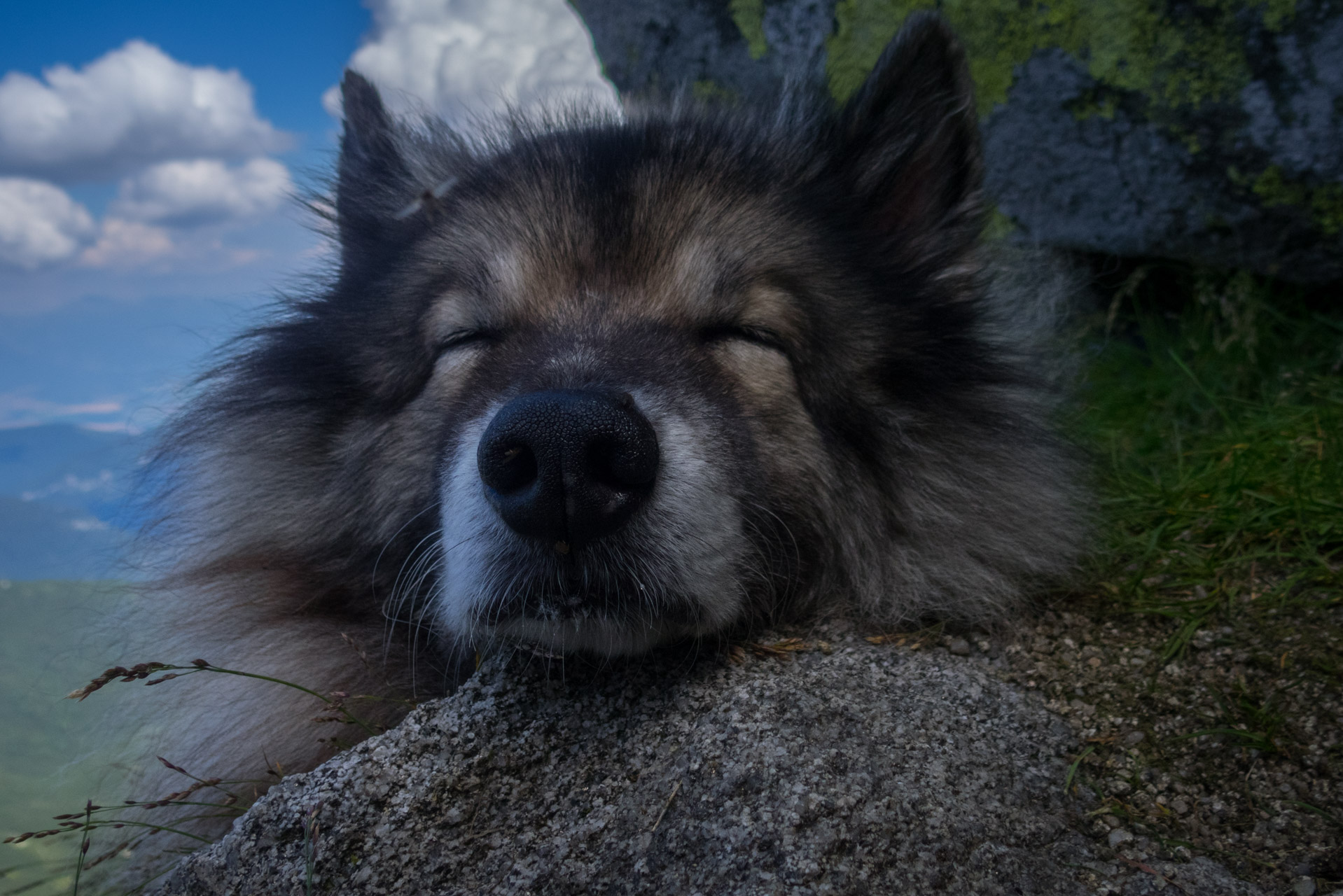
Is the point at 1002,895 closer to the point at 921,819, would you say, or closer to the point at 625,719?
the point at 921,819

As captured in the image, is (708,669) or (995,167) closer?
(708,669)

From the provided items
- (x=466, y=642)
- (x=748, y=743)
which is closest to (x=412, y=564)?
(x=466, y=642)

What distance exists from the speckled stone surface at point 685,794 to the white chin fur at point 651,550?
13cm

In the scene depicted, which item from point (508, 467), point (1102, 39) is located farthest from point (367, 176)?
point (1102, 39)

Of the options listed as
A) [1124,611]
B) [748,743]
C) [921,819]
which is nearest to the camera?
[921,819]

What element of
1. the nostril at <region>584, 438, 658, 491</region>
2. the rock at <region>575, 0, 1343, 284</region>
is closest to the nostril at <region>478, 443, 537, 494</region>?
the nostril at <region>584, 438, 658, 491</region>

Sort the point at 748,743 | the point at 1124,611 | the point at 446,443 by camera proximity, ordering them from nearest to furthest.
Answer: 1. the point at 748,743
2. the point at 446,443
3. the point at 1124,611

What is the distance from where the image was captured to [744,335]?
8.39 feet

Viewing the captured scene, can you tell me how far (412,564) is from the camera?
263cm

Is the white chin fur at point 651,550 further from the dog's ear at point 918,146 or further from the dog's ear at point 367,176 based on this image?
the dog's ear at point 918,146

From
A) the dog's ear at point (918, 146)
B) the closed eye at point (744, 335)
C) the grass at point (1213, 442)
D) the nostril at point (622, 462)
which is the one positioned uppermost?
the dog's ear at point (918, 146)

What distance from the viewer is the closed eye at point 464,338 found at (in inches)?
102

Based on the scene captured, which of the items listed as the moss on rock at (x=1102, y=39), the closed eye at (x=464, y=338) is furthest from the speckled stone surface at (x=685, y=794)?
the moss on rock at (x=1102, y=39)

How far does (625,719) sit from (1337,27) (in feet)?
12.6
